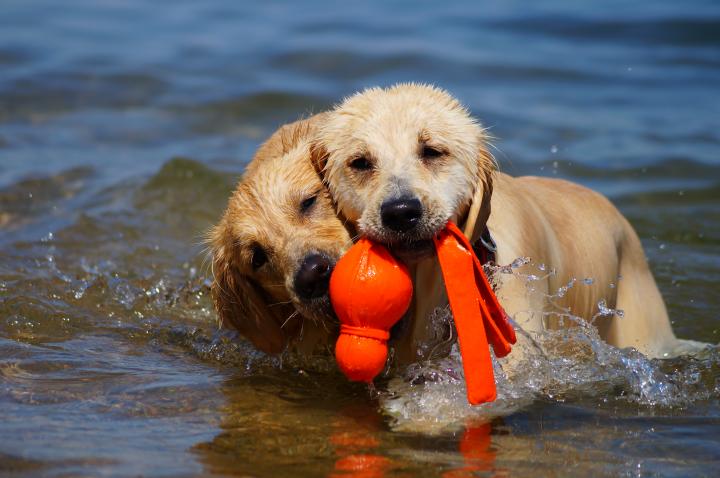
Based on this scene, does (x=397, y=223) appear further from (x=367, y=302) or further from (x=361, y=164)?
(x=361, y=164)

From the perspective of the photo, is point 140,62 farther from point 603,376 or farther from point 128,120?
point 603,376

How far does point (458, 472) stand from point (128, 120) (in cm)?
796

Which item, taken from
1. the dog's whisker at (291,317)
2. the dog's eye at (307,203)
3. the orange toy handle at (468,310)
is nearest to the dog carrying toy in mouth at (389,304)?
the orange toy handle at (468,310)

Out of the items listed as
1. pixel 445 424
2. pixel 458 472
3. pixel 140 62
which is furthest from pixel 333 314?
pixel 140 62

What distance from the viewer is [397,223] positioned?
4.09m

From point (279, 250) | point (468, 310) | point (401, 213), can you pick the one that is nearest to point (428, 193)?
point (401, 213)

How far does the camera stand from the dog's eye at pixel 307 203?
477cm

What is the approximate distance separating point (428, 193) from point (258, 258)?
114 cm

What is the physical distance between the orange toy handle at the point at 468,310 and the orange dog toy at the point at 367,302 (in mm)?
179

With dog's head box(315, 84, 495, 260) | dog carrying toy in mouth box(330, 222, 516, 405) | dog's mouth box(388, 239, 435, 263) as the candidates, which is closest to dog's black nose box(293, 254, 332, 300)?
dog's head box(315, 84, 495, 260)

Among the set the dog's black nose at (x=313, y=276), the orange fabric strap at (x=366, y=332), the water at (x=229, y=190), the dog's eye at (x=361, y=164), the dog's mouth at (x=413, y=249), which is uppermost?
the dog's eye at (x=361, y=164)

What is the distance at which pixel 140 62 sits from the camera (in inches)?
522

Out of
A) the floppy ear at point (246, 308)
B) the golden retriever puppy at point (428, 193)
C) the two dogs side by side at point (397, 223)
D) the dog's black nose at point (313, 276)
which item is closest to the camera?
the golden retriever puppy at point (428, 193)

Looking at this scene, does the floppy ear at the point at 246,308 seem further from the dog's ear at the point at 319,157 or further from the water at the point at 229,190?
the dog's ear at the point at 319,157
